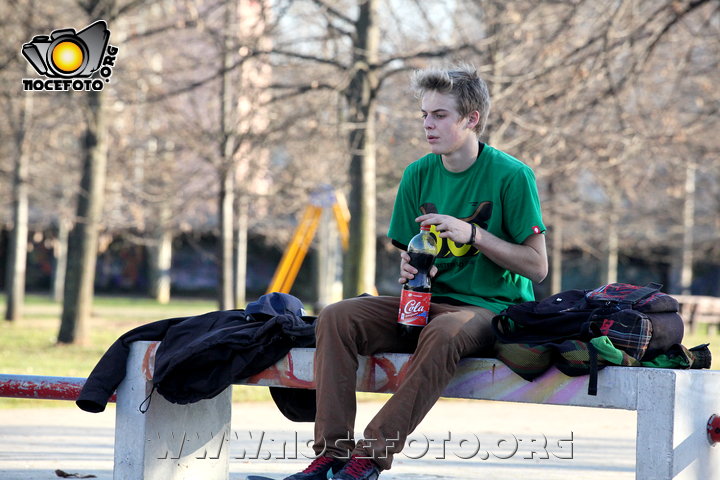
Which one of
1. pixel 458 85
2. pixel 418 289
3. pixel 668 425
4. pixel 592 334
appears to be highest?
pixel 458 85

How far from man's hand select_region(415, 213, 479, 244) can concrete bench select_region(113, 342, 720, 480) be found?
1.62 feet

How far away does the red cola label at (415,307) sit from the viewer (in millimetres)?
4051

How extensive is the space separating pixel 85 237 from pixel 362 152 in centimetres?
421

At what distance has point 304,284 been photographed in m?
37.8

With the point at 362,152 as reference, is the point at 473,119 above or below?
below

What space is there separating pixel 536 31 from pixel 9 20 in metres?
7.10

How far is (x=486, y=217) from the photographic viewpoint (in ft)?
13.9

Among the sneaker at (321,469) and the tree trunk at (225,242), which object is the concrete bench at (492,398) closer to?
the sneaker at (321,469)

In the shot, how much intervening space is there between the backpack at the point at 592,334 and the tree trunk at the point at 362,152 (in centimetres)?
770

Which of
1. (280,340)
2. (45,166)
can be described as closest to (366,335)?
(280,340)

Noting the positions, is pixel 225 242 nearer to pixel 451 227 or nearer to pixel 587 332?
pixel 451 227

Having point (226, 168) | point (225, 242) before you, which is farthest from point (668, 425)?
point (225, 242)

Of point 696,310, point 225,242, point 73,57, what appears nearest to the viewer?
point 73,57

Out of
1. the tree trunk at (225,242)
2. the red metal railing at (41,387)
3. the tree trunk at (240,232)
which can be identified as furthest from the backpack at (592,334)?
the tree trunk at (240,232)
